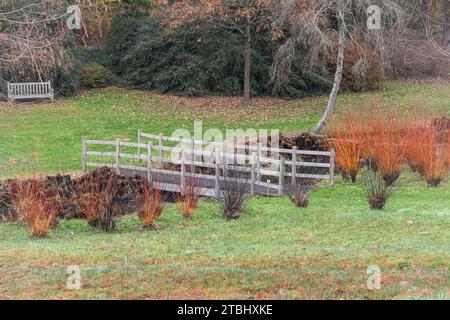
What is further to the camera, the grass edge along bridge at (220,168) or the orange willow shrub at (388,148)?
the orange willow shrub at (388,148)

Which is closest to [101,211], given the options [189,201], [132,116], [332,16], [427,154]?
[189,201]

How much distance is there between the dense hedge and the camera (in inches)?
1400

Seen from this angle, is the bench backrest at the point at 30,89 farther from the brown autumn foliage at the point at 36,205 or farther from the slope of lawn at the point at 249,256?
the slope of lawn at the point at 249,256

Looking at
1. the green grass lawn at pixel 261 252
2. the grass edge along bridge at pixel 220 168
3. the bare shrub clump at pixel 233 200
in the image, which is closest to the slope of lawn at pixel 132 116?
the grass edge along bridge at pixel 220 168

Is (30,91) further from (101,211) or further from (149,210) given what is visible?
(149,210)

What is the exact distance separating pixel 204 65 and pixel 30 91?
27.3 ft

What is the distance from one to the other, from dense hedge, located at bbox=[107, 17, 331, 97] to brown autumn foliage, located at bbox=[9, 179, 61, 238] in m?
20.2

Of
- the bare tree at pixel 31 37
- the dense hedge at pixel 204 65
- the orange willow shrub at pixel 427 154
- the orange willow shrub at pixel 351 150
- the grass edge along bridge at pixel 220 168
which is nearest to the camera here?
the bare tree at pixel 31 37

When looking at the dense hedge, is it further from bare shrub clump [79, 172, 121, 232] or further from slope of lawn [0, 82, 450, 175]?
bare shrub clump [79, 172, 121, 232]

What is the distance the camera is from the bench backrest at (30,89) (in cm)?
3338

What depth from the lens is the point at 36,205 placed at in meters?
13.3

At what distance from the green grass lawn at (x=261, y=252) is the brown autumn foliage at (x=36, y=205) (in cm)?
32
